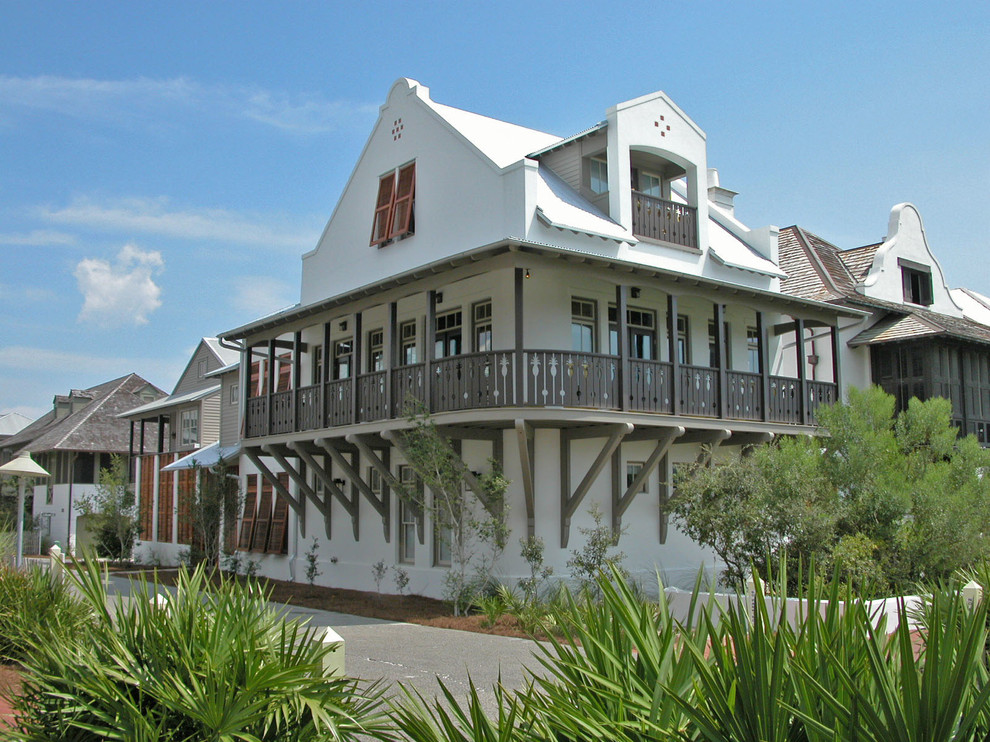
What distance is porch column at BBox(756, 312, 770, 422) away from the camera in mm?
18922

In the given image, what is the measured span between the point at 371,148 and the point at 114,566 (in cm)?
1804

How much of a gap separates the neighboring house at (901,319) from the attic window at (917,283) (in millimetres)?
26

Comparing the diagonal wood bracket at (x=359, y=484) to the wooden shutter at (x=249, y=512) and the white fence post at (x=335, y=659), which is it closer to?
the wooden shutter at (x=249, y=512)

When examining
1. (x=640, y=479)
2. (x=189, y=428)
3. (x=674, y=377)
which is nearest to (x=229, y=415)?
(x=189, y=428)

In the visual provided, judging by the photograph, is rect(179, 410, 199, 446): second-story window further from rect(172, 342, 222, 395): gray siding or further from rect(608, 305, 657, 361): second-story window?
rect(608, 305, 657, 361): second-story window

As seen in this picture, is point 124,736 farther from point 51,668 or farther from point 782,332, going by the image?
point 782,332

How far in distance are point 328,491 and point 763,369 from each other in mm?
10356

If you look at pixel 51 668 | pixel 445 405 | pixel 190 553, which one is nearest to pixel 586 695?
pixel 51 668

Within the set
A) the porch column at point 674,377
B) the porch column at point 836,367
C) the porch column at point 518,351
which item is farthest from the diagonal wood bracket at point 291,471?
the porch column at point 836,367

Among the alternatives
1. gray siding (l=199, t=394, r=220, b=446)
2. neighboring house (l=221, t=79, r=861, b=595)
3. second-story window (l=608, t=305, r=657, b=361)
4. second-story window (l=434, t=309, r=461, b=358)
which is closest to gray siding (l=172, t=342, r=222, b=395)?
gray siding (l=199, t=394, r=220, b=446)

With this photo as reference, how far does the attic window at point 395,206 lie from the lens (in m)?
20.2

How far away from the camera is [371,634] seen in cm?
1445

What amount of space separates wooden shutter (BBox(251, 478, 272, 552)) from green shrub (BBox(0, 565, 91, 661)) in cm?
1343

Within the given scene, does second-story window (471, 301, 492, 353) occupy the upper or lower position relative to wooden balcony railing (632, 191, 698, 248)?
lower
